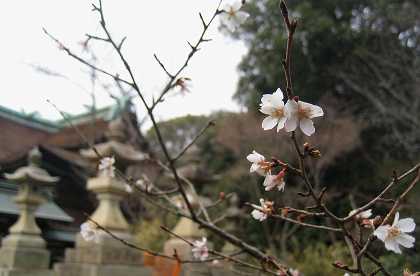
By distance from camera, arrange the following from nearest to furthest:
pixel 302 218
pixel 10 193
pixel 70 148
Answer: pixel 302 218
pixel 10 193
pixel 70 148

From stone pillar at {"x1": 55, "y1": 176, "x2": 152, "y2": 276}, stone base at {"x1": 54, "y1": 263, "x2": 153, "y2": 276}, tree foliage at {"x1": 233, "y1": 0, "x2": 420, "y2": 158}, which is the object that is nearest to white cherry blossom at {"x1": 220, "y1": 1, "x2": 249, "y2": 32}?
stone pillar at {"x1": 55, "y1": 176, "x2": 152, "y2": 276}

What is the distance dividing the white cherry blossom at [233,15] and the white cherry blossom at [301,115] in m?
0.92

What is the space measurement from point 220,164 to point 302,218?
→ 35.7 feet

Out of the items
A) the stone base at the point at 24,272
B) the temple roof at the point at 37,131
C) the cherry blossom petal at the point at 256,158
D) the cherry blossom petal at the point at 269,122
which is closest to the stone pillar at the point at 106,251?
the stone base at the point at 24,272

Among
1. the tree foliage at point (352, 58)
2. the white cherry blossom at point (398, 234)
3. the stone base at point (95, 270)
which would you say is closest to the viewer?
the white cherry blossom at point (398, 234)

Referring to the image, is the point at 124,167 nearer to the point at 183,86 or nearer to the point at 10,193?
the point at 10,193

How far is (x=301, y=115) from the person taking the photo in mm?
990

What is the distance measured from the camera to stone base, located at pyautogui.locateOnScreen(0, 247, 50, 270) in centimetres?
410

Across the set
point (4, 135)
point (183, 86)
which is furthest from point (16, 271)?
point (4, 135)

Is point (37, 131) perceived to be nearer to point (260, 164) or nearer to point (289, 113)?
point (260, 164)

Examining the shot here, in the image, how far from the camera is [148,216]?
9164 mm

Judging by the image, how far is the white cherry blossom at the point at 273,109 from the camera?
102cm

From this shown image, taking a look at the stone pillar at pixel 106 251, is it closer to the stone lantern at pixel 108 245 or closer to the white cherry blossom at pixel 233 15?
the stone lantern at pixel 108 245

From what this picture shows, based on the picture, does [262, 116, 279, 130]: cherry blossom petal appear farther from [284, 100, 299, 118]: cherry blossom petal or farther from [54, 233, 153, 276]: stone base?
[54, 233, 153, 276]: stone base
